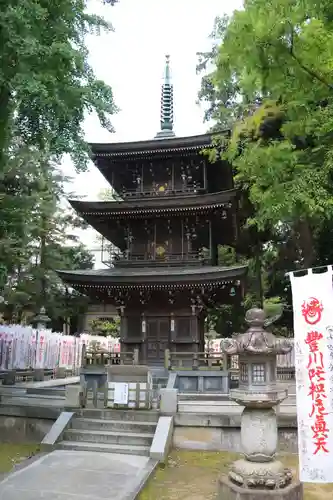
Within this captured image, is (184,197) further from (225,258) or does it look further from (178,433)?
(225,258)

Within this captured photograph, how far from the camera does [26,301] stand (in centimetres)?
3073

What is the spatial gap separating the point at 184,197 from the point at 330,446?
12577 millimetres

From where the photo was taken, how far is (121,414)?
11.2m

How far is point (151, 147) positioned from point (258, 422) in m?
14.2

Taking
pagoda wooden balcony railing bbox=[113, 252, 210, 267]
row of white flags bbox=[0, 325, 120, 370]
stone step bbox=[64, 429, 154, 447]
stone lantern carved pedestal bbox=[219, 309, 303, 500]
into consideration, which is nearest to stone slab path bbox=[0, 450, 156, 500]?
stone step bbox=[64, 429, 154, 447]

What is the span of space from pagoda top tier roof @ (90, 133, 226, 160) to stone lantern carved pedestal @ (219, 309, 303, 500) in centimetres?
1263

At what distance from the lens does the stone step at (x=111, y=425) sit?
10602mm

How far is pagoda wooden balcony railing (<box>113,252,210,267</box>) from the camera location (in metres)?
18.0

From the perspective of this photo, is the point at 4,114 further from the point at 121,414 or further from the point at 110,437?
the point at 121,414

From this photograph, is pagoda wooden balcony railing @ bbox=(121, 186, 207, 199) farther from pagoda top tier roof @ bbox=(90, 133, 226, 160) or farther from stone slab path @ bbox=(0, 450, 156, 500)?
stone slab path @ bbox=(0, 450, 156, 500)

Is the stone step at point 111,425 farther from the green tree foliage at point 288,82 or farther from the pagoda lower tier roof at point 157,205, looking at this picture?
the pagoda lower tier roof at point 157,205

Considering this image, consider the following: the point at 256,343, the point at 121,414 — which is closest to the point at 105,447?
the point at 121,414

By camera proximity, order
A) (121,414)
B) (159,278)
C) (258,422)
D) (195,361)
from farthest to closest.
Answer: (159,278), (195,361), (121,414), (258,422)

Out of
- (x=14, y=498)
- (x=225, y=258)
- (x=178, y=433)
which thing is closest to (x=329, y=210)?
(x=178, y=433)
